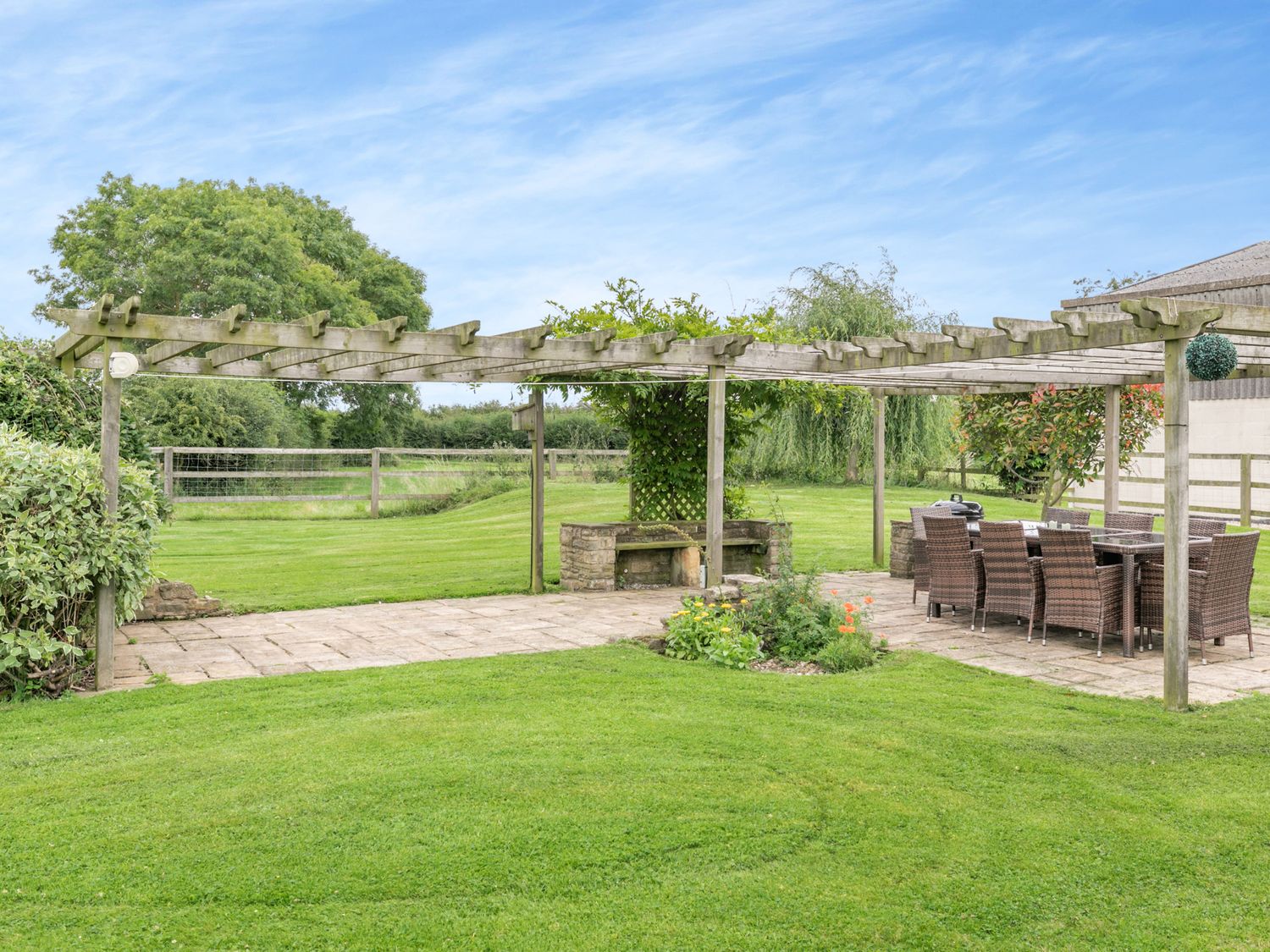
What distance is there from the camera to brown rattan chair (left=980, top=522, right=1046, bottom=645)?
22.5 ft

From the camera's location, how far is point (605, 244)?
15.0m

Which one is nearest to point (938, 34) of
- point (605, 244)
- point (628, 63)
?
point (628, 63)

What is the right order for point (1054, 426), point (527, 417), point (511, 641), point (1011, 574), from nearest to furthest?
point (511, 641) → point (1011, 574) → point (527, 417) → point (1054, 426)

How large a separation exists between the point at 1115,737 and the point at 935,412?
1531 centimetres

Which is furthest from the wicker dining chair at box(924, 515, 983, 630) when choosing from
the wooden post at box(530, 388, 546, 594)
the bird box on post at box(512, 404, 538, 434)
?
the bird box on post at box(512, 404, 538, 434)

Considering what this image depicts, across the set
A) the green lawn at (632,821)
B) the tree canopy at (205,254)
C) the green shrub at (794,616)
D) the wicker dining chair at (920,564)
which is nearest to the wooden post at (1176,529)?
the green lawn at (632,821)

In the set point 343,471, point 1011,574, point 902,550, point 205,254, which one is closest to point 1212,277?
point 902,550

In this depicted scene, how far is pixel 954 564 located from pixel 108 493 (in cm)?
562

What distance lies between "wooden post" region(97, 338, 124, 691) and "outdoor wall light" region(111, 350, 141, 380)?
5cm

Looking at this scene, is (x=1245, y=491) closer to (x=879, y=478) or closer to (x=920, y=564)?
(x=879, y=478)

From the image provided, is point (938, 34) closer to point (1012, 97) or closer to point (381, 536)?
point (1012, 97)

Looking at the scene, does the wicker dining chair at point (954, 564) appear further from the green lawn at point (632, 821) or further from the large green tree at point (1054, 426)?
the large green tree at point (1054, 426)

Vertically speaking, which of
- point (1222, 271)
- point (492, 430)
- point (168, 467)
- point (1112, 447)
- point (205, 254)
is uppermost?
point (205, 254)

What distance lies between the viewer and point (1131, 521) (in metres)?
8.41
